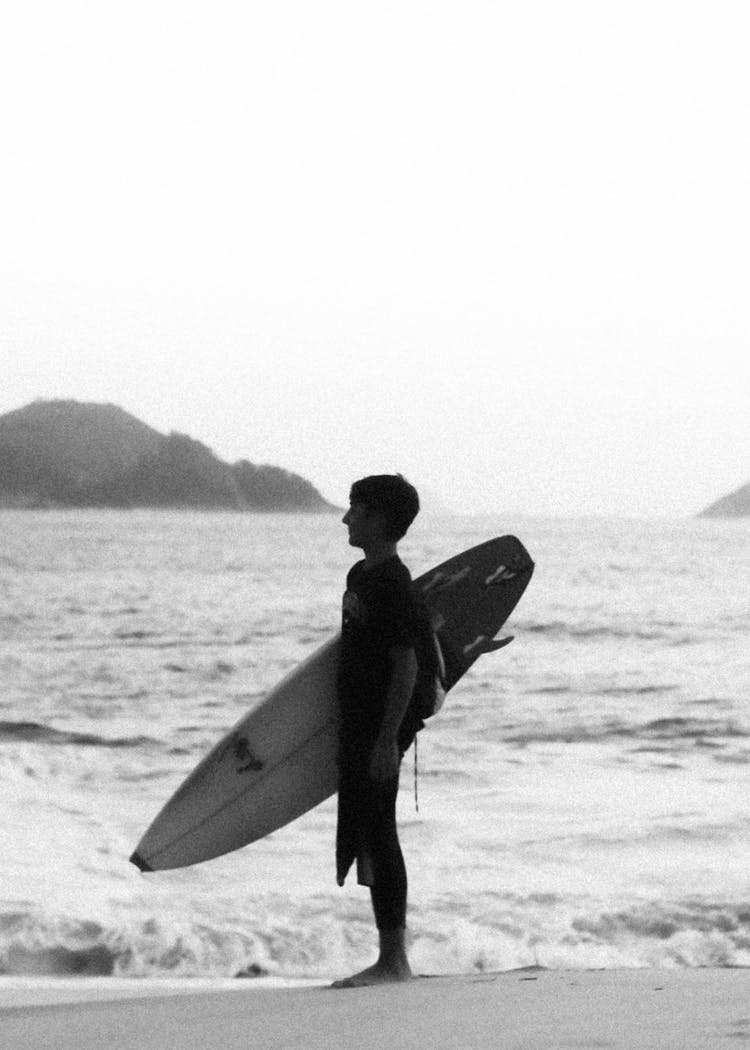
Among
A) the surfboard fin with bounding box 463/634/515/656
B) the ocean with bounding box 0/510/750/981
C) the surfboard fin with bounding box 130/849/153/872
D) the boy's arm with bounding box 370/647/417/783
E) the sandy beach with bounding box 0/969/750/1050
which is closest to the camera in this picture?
the sandy beach with bounding box 0/969/750/1050

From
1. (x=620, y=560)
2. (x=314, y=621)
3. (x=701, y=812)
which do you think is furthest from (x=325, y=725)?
(x=620, y=560)

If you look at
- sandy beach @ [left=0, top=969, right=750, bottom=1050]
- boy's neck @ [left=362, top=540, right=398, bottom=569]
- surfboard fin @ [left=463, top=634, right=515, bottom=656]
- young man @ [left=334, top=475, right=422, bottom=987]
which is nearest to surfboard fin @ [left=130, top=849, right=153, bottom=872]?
sandy beach @ [left=0, top=969, right=750, bottom=1050]

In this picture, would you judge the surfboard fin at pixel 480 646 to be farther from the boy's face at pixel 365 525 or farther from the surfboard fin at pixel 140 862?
the surfboard fin at pixel 140 862

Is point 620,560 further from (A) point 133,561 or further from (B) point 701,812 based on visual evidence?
(B) point 701,812

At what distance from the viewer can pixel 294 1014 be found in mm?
2689

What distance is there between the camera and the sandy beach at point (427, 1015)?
2.34 metres

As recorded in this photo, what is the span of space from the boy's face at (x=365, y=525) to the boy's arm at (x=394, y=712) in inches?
10.7

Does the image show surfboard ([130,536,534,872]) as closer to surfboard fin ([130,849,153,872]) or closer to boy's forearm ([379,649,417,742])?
surfboard fin ([130,849,153,872])

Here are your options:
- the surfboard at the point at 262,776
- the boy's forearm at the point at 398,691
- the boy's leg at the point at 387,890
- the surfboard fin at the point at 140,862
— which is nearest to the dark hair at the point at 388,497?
the boy's forearm at the point at 398,691

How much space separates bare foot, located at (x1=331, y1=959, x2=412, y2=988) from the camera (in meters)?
3.05

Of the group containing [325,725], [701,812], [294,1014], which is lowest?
[701,812]

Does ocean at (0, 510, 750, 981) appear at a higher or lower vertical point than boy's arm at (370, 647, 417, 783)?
lower

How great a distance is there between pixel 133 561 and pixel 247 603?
59.7 feet

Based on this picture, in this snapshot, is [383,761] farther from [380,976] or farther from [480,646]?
[480,646]
